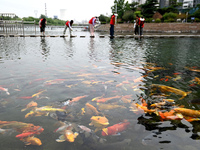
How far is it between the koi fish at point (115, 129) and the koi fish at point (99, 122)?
76 mm

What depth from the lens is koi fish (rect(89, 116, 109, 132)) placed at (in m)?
2.27

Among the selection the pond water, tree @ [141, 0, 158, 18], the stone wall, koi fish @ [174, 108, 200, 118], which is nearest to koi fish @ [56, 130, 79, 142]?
the pond water

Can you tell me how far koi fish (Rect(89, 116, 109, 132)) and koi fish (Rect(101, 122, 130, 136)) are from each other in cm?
8

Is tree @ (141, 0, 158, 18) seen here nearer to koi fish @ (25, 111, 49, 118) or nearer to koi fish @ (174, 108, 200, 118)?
koi fish @ (174, 108, 200, 118)

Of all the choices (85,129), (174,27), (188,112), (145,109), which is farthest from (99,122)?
(174,27)

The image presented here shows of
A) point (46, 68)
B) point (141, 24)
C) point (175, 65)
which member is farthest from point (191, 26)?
point (46, 68)

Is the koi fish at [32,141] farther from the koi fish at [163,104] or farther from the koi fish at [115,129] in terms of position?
the koi fish at [163,104]

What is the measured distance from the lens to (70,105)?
287 cm

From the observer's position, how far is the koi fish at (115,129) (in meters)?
2.14

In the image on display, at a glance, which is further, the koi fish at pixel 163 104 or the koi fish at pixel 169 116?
the koi fish at pixel 163 104

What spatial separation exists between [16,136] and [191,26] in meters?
41.3

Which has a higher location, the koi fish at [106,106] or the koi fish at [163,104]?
the koi fish at [163,104]

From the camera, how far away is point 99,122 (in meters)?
2.37

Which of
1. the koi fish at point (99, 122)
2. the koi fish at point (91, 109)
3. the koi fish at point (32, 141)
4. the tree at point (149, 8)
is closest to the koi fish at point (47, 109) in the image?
the koi fish at point (91, 109)
